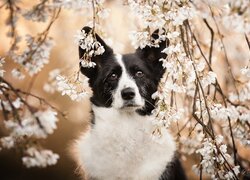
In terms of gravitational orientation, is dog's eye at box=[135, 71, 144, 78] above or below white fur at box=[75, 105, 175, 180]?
above

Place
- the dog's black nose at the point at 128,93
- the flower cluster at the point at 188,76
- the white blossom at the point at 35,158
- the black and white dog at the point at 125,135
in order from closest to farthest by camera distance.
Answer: the flower cluster at the point at 188,76, the white blossom at the point at 35,158, the dog's black nose at the point at 128,93, the black and white dog at the point at 125,135

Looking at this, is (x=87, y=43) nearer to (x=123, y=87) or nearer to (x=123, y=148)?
(x=123, y=87)

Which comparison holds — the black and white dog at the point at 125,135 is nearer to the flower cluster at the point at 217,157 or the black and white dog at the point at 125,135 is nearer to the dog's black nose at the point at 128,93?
the dog's black nose at the point at 128,93

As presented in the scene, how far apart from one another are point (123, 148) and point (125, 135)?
0.12 metres

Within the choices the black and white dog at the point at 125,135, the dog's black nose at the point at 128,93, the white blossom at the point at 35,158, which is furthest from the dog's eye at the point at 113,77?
the white blossom at the point at 35,158

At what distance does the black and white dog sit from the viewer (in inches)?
189

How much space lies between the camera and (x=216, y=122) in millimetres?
6262

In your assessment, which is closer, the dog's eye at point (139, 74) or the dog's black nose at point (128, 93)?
the dog's black nose at point (128, 93)

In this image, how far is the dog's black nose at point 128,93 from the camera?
14.8 feet

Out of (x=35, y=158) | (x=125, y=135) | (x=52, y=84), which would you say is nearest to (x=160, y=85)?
(x=125, y=135)

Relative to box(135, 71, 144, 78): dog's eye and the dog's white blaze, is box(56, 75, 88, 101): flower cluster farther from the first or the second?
box(135, 71, 144, 78): dog's eye

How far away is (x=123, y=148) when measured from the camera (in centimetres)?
489

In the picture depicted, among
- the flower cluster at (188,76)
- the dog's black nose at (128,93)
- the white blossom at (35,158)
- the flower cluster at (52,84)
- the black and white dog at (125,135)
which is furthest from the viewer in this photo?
the flower cluster at (52,84)

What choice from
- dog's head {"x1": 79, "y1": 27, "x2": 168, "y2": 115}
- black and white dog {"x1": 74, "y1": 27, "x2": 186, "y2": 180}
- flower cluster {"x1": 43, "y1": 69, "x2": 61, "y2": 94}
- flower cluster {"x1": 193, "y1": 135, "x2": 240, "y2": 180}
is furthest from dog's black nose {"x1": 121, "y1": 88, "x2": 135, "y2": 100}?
flower cluster {"x1": 43, "y1": 69, "x2": 61, "y2": 94}
